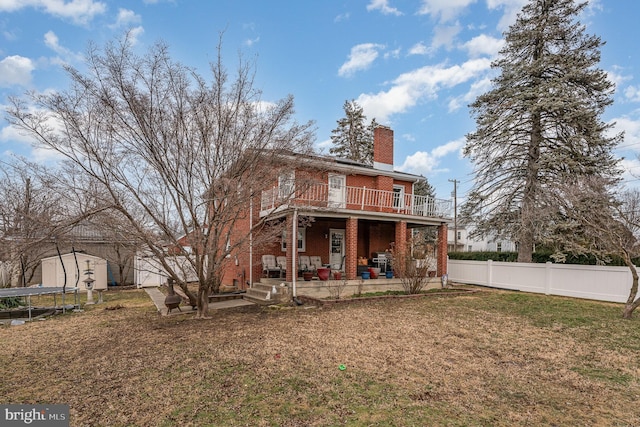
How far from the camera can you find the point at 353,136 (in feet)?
107

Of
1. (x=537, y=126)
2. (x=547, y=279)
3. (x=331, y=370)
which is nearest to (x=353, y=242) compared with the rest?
(x=331, y=370)

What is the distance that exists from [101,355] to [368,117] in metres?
31.2

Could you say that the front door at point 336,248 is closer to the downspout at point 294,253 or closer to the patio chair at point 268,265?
the patio chair at point 268,265

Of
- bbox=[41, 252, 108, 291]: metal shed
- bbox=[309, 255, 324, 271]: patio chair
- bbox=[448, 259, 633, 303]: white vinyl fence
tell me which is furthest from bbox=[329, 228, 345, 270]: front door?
bbox=[41, 252, 108, 291]: metal shed

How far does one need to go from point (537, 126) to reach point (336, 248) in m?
11.1

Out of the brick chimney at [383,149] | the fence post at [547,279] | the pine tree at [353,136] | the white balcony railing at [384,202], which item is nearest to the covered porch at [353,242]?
the white balcony railing at [384,202]

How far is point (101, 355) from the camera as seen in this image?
5613 mm

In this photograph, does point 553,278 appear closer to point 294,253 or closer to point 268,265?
point 294,253

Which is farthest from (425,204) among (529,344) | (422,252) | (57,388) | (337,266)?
(57,388)

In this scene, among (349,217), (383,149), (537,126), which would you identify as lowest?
(349,217)

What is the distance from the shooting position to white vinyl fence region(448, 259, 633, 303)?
450 inches

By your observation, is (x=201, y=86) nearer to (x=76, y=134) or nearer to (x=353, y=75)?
(x=76, y=134)

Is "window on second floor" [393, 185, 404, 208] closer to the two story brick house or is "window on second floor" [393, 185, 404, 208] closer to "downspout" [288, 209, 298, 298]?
the two story brick house

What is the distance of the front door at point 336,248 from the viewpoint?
14.8m
